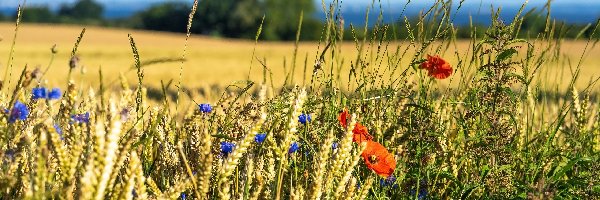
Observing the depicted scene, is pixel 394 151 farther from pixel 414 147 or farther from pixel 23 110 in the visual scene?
pixel 23 110

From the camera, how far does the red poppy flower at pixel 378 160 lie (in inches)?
89.5

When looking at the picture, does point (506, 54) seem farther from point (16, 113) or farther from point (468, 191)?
point (16, 113)

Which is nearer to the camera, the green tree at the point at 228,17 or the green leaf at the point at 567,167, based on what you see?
the green leaf at the point at 567,167

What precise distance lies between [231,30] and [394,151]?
A: 7869 cm

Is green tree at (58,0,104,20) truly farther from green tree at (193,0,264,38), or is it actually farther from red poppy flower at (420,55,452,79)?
red poppy flower at (420,55,452,79)

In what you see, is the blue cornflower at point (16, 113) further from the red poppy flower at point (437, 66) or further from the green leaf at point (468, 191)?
the red poppy flower at point (437, 66)

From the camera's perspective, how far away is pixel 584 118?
3.22 metres

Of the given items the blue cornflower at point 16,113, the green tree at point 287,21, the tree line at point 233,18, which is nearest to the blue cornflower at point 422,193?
the blue cornflower at point 16,113

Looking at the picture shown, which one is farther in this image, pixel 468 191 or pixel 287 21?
pixel 287 21

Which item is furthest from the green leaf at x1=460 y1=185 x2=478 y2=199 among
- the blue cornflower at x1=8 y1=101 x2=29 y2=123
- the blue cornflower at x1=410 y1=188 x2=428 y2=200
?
the blue cornflower at x1=8 y1=101 x2=29 y2=123

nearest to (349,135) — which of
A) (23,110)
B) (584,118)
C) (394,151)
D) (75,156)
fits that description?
(75,156)

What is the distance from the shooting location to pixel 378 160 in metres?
2.33

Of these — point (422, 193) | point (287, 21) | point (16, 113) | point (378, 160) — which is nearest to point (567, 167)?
point (422, 193)

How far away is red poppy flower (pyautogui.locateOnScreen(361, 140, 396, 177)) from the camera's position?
2.27 meters
